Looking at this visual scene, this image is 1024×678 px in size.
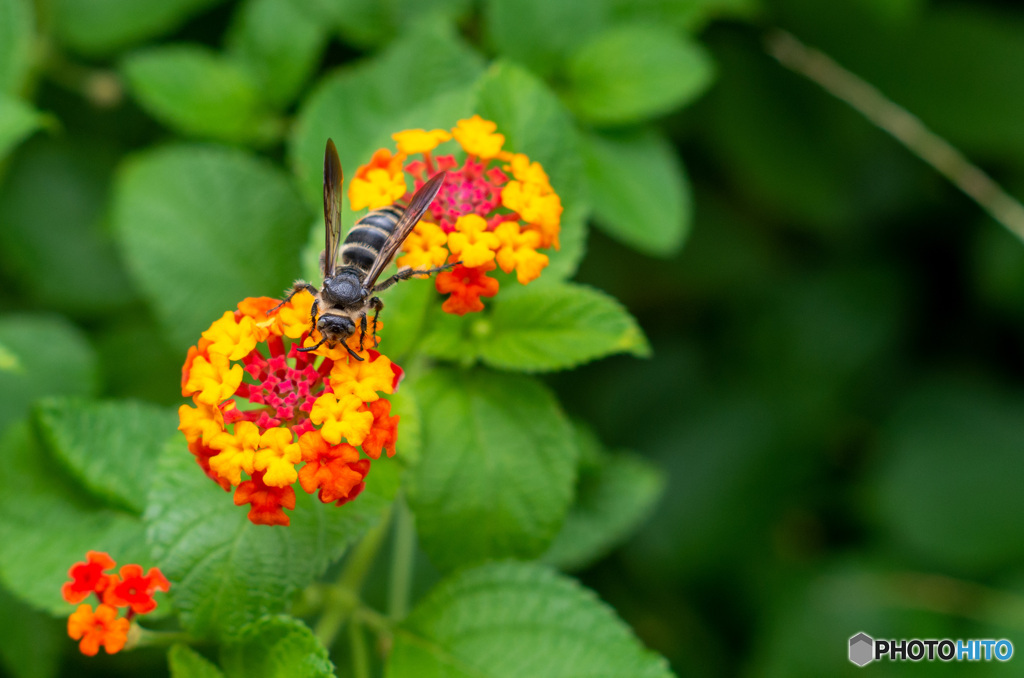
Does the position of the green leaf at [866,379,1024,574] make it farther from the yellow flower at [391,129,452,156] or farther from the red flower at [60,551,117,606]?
the red flower at [60,551,117,606]

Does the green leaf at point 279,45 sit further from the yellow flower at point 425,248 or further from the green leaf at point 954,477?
the green leaf at point 954,477

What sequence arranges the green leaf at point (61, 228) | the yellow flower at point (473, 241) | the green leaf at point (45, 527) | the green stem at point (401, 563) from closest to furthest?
1. the yellow flower at point (473, 241)
2. the green leaf at point (45, 527)
3. the green stem at point (401, 563)
4. the green leaf at point (61, 228)

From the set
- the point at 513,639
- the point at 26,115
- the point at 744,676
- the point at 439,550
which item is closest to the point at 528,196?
the point at 439,550

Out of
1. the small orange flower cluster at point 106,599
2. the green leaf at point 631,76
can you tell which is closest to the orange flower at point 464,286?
the small orange flower cluster at point 106,599

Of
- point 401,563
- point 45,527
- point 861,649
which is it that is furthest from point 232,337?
point 861,649

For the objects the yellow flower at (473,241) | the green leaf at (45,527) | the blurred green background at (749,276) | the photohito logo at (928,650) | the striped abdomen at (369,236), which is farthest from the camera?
the photohito logo at (928,650)

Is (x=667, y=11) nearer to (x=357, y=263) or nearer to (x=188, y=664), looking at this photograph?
(x=357, y=263)

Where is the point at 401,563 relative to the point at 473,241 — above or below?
below

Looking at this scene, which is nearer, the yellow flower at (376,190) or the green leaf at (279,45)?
the yellow flower at (376,190)
